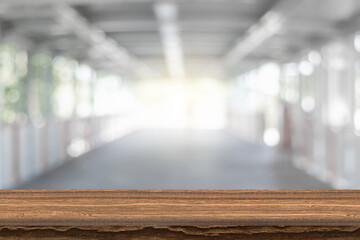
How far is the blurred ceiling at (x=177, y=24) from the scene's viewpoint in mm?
7988

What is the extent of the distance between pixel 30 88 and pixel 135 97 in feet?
74.8

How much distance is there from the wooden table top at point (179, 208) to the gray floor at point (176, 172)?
21.4ft

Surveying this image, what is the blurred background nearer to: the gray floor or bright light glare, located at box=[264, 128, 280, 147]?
the gray floor

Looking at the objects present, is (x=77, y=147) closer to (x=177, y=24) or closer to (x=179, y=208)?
(x=177, y=24)

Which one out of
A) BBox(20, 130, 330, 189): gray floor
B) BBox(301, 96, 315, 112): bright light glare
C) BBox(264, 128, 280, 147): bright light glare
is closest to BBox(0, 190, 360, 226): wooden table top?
BBox(20, 130, 330, 189): gray floor

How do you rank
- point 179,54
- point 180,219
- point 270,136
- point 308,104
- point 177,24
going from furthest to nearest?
point 270,136 → point 179,54 → point 308,104 → point 177,24 → point 180,219

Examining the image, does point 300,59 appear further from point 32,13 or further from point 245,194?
point 245,194

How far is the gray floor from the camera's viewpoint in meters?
8.43

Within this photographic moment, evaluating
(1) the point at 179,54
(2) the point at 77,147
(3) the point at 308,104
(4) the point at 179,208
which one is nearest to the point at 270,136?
(1) the point at 179,54

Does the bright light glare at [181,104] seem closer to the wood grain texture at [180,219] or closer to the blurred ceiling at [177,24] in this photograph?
the blurred ceiling at [177,24]

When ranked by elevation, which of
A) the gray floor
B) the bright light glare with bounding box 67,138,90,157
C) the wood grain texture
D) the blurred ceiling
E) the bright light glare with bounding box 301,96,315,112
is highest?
the blurred ceiling

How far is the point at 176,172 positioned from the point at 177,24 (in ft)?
9.20

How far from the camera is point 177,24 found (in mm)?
10203

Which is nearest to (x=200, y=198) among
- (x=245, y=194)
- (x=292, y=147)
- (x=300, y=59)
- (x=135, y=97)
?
(x=245, y=194)
